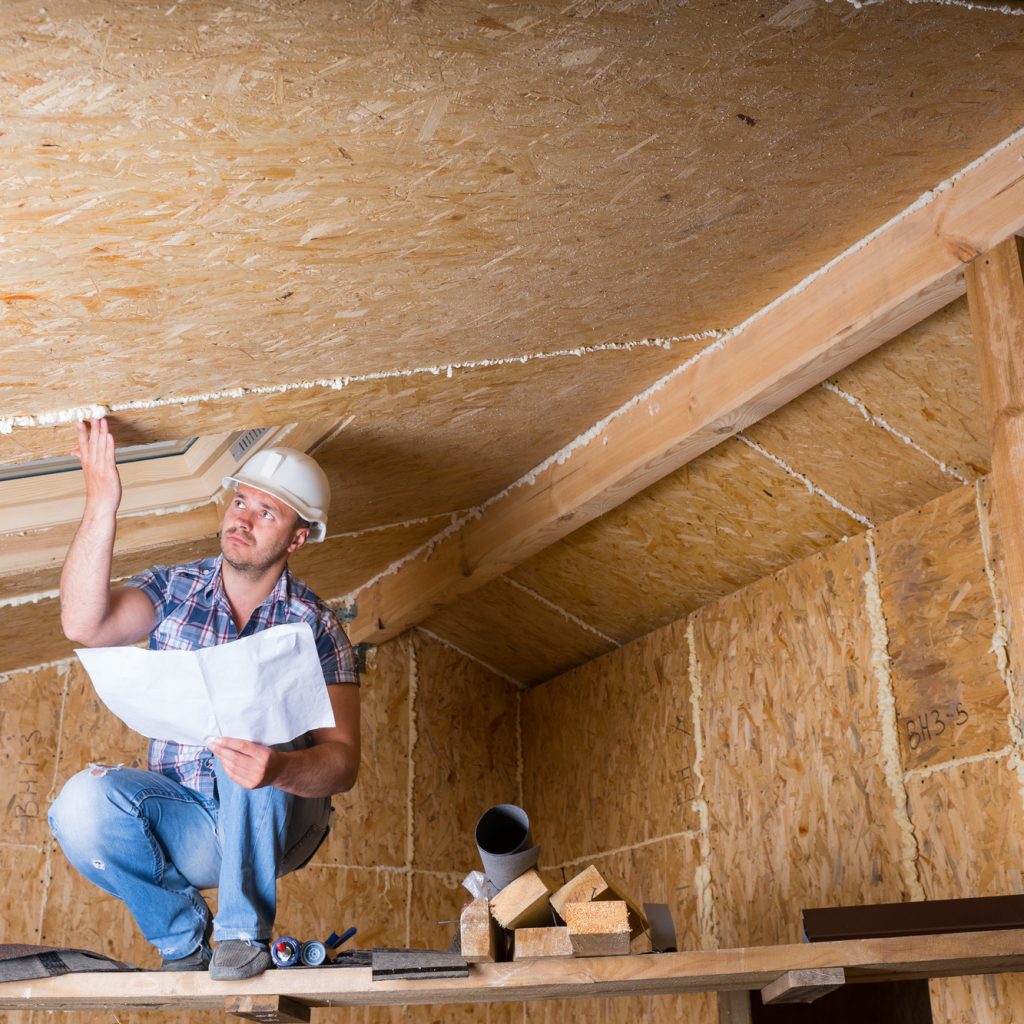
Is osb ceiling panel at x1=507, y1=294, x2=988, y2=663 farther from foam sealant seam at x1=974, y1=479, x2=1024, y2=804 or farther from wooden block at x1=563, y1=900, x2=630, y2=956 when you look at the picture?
wooden block at x1=563, y1=900, x2=630, y2=956

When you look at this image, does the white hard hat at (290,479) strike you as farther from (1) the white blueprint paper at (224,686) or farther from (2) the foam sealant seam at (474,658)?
(2) the foam sealant seam at (474,658)

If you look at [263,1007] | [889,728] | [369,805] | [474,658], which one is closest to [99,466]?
[263,1007]

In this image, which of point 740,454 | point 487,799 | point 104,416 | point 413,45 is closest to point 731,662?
point 740,454

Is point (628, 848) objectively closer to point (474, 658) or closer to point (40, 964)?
point (474, 658)

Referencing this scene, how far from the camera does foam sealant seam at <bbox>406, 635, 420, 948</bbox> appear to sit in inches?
199

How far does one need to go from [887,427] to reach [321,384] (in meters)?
1.67

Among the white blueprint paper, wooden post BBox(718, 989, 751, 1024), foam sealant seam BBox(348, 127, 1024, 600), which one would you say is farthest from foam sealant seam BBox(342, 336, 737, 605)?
wooden post BBox(718, 989, 751, 1024)

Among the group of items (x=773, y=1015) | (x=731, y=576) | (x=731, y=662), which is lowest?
(x=773, y=1015)

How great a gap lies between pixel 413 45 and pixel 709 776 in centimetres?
335

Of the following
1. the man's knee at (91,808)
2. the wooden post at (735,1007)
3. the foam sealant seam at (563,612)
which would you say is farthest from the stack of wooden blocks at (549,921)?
the foam sealant seam at (563,612)

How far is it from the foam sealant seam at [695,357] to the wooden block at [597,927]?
1.49 m

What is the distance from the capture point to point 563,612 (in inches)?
198

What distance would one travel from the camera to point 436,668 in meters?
5.56

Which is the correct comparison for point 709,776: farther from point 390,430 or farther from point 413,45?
point 413,45
